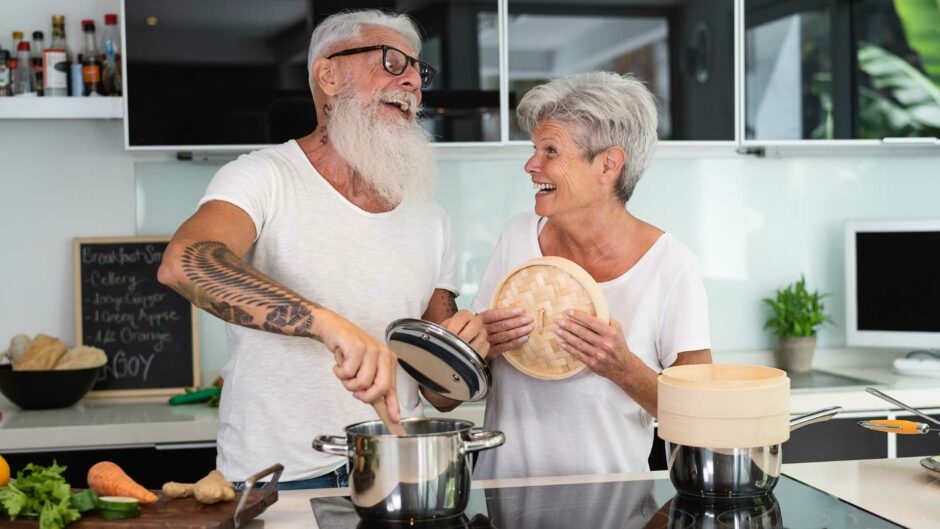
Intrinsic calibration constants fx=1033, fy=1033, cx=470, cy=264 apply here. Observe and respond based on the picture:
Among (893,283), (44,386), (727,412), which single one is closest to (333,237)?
(727,412)

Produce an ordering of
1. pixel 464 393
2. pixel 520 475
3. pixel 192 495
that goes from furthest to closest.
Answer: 1. pixel 520 475
2. pixel 464 393
3. pixel 192 495

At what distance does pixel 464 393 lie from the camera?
156cm

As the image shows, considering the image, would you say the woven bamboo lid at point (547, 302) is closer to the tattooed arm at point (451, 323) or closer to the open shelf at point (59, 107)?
the tattooed arm at point (451, 323)

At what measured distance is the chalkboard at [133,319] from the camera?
2938mm

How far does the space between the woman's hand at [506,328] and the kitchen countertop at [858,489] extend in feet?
0.82

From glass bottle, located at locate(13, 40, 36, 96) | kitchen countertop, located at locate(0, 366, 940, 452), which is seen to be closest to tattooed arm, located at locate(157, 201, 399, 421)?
kitchen countertop, located at locate(0, 366, 940, 452)

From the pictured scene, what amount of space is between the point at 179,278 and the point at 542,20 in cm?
170

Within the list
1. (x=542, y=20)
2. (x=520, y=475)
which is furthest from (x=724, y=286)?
(x=520, y=475)

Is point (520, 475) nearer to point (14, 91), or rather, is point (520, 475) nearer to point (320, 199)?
point (320, 199)

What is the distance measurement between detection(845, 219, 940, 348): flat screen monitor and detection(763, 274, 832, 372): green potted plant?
112 mm

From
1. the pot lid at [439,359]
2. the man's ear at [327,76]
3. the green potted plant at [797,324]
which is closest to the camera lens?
the pot lid at [439,359]

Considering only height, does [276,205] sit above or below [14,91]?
below

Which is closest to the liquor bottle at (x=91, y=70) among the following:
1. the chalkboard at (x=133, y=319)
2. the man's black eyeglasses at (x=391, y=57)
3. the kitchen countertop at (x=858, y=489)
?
the chalkboard at (x=133, y=319)

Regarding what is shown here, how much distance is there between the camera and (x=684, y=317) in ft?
5.78
